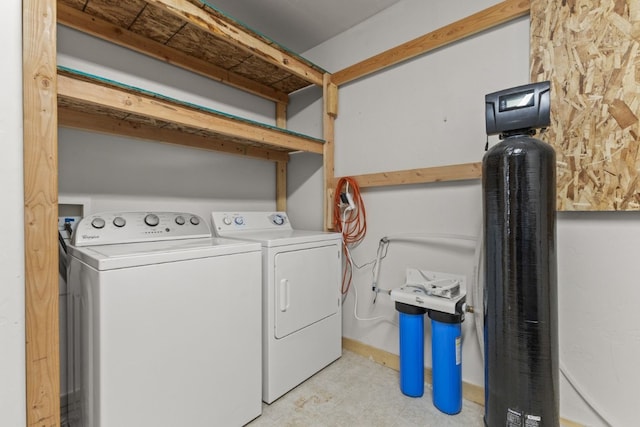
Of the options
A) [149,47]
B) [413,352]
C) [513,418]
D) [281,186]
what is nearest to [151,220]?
[149,47]

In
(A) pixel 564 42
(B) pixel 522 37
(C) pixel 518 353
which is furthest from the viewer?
(B) pixel 522 37

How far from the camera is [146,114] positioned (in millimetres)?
1377

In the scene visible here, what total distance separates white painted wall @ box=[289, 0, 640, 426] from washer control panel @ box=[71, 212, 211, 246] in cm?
107

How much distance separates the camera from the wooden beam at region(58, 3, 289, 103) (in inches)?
65.2

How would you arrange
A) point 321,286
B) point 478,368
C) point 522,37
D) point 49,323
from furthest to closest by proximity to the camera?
point 321,286, point 478,368, point 522,37, point 49,323

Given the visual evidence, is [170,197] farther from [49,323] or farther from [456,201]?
[456,201]

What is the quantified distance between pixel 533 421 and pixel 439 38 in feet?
6.70

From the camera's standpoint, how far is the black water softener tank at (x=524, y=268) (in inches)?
47.4

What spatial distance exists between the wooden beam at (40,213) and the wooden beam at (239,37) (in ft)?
1.82

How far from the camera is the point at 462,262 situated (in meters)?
1.81

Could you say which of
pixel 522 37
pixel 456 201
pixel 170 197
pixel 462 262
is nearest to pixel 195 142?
pixel 170 197

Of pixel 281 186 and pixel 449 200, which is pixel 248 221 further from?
pixel 449 200

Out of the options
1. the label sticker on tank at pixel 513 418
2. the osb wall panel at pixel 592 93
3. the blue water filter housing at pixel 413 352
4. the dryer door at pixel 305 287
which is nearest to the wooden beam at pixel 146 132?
the dryer door at pixel 305 287

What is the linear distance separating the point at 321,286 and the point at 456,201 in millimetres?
1026
